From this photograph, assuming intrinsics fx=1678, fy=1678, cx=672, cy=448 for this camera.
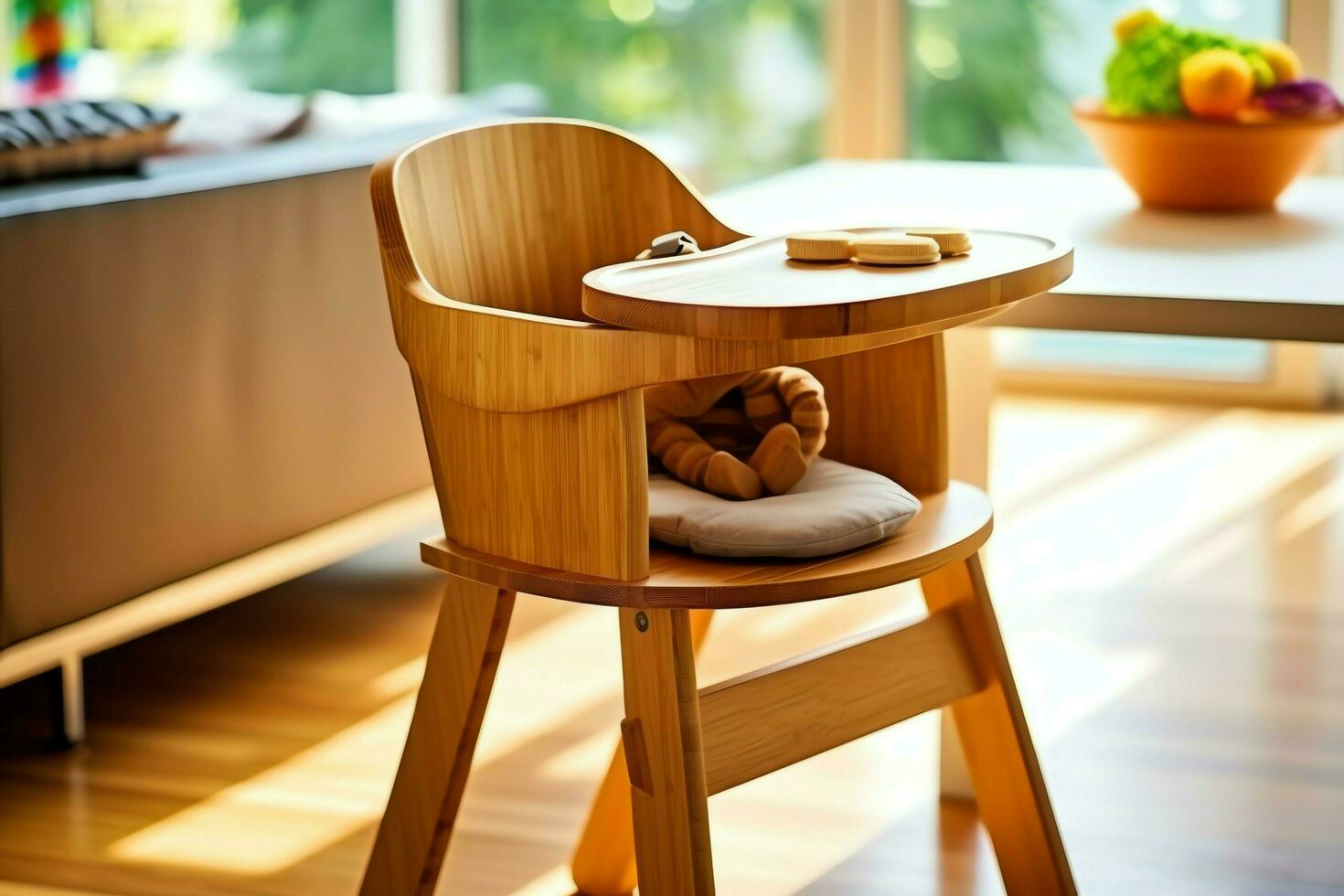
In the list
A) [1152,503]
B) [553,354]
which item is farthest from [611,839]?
[1152,503]

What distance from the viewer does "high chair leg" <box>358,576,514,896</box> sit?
1.39 m

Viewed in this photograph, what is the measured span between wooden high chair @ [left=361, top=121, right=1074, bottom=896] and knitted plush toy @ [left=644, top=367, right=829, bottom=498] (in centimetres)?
10

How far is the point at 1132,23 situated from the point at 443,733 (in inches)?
48.5

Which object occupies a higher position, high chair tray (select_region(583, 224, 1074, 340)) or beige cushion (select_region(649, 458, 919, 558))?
high chair tray (select_region(583, 224, 1074, 340))

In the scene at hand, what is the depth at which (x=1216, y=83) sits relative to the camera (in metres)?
1.90

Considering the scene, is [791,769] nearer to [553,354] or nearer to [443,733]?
[443,733]

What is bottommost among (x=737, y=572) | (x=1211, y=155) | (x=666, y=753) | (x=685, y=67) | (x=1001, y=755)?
(x=1001, y=755)

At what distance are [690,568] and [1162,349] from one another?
9.28 feet

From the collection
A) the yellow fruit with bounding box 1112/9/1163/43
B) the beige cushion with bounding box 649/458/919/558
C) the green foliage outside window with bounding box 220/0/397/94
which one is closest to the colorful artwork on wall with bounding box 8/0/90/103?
the green foliage outside window with bounding box 220/0/397/94

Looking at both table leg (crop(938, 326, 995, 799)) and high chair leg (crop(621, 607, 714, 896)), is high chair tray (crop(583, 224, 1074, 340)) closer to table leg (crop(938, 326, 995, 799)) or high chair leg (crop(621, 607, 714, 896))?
high chair leg (crop(621, 607, 714, 896))

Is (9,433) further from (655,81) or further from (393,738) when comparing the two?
(655,81)

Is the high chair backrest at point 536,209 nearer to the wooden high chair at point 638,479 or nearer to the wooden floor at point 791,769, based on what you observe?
the wooden high chair at point 638,479

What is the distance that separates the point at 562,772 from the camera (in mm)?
1973

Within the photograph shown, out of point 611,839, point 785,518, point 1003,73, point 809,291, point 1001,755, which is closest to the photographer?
point 809,291
